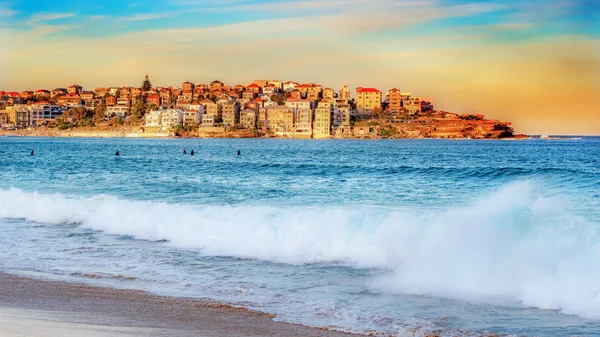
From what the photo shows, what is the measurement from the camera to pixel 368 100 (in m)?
193

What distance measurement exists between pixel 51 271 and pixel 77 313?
265 centimetres

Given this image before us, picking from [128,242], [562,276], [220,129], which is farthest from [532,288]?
[220,129]

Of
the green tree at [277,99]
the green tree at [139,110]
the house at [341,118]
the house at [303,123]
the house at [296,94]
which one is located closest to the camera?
the house at [303,123]

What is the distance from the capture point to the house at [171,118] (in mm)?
177000

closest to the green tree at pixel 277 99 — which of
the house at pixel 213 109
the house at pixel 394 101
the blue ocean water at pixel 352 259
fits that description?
the house at pixel 213 109

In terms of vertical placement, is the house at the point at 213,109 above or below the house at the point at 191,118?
above

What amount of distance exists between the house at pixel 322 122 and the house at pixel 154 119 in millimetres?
44843

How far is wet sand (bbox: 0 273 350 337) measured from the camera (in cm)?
620

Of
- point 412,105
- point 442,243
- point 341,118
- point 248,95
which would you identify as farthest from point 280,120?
point 442,243

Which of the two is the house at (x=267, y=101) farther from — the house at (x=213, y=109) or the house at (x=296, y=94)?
the house at (x=213, y=109)

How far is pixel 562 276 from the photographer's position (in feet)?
26.3

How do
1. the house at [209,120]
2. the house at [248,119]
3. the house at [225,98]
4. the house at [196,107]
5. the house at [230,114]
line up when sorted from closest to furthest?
the house at [248,119], the house at [230,114], the house at [209,120], the house at [196,107], the house at [225,98]

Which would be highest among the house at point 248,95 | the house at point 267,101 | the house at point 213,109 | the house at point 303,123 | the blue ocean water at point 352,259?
the house at point 248,95

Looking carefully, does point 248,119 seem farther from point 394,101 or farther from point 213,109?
point 394,101
